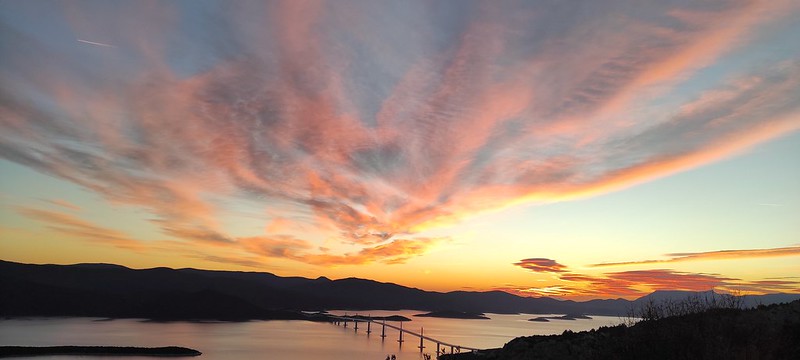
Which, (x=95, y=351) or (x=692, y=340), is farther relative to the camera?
(x=95, y=351)

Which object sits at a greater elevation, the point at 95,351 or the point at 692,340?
the point at 692,340

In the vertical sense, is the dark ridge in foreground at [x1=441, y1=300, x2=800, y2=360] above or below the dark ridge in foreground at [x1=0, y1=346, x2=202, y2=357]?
above

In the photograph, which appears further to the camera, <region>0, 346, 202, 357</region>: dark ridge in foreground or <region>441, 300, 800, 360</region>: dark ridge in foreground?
<region>0, 346, 202, 357</region>: dark ridge in foreground

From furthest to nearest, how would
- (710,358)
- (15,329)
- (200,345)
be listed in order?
(15,329), (200,345), (710,358)

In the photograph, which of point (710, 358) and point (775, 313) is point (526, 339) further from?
point (710, 358)

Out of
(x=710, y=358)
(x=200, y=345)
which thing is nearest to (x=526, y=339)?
(x=710, y=358)
